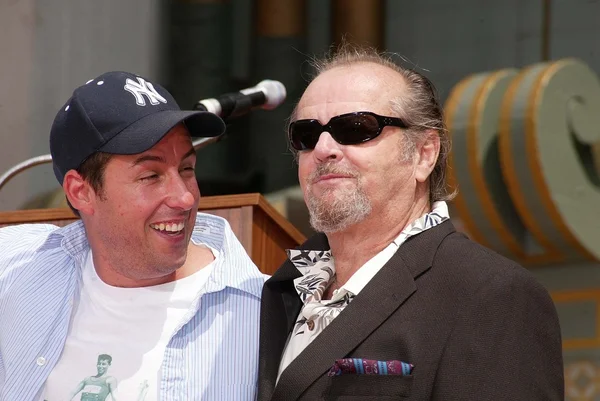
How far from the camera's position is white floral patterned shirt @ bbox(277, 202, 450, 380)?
2.15m

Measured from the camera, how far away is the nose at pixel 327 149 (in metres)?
2.21

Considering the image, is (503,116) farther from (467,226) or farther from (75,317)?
(75,317)

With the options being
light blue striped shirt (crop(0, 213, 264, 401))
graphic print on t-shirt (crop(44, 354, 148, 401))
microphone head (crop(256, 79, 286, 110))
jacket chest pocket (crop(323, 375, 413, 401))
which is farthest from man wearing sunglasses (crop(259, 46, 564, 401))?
microphone head (crop(256, 79, 286, 110))

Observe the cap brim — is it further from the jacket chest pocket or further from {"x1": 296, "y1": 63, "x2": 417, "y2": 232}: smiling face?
the jacket chest pocket

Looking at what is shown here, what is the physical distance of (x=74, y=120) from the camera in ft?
7.86

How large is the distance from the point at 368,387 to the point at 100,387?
676mm

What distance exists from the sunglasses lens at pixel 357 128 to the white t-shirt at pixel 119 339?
0.52 meters

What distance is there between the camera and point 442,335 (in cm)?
192

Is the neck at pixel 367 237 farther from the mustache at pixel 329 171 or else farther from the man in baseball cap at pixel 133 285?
the man in baseball cap at pixel 133 285

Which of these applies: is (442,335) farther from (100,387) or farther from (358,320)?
(100,387)

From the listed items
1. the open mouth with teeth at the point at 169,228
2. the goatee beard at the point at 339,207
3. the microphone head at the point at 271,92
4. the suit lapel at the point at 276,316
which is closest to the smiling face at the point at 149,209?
the open mouth with teeth at the point at 169,228

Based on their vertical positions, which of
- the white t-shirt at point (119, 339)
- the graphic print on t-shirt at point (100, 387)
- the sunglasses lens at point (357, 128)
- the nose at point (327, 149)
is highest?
the sunglasses lens at point (357, 128)

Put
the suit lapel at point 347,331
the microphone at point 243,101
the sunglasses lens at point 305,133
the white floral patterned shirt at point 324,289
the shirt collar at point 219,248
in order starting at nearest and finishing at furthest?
the suit lapel at point 347,331, the white floral patterned shirt at point 324,289, the sunglasses lens at point 305,133, the shirt collar at point 219,248, the microphone at point 243,101

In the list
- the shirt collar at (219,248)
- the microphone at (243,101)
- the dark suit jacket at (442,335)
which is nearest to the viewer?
the dark suit jacket at (442,335)
